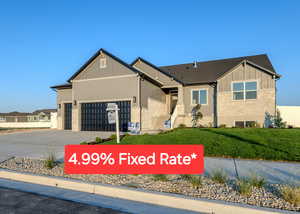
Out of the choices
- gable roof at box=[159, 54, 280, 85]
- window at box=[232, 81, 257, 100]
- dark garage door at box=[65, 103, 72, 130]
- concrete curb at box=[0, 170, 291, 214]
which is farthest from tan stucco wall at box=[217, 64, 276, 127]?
concrete curb at box=[0, 170, 291, 214]

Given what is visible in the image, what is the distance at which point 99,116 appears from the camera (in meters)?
19.3

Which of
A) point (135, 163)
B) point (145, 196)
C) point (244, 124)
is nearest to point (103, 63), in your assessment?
point (244, 124)

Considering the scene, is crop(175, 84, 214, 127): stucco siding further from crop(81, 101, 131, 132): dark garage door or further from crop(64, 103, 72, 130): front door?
crop(64, 103, 72, 130): front door

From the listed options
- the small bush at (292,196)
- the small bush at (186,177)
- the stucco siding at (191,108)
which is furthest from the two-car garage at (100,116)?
the small bush at (292,196)

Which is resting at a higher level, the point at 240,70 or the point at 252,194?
the point at 240,70

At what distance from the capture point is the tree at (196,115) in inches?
782

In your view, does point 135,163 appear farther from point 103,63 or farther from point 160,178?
point 103,63

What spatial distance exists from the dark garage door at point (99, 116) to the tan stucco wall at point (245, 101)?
8256 millimetres

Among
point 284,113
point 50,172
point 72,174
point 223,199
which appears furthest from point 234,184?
point 284,113

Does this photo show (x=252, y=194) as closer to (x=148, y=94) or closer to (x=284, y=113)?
(x=148, y=94)

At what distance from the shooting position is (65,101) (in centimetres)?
2259

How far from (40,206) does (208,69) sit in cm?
2096

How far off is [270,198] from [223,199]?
977 millimetres

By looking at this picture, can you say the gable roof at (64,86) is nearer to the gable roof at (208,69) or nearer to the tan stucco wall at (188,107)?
the gable roof at (208,69)
